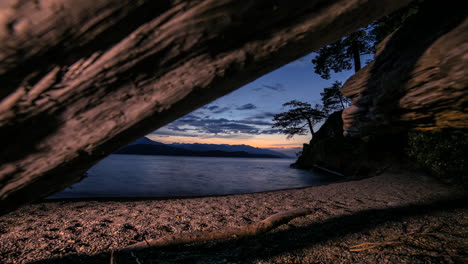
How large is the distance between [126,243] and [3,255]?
5.15 ft

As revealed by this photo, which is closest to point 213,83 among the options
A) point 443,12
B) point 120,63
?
point 120,63

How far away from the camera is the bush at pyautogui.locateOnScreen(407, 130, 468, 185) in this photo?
17.6 feet

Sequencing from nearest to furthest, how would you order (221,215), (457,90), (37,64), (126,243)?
(37,64)
(457,90)
(126,243)
(221,215)

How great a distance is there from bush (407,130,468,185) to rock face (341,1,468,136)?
4887mm

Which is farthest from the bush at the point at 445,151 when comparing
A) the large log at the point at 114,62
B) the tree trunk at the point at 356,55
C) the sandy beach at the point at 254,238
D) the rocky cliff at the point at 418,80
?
the tree trunk at the point at 356,55

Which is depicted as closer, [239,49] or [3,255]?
[239,49]

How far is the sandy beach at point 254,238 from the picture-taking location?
2547 millimetres

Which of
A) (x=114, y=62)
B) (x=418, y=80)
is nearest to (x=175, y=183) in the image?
(x=418, y=80)

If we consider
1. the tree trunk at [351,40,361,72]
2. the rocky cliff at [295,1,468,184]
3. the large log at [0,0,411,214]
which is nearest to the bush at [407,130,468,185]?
the rocky cliff at [295,1,468,184]

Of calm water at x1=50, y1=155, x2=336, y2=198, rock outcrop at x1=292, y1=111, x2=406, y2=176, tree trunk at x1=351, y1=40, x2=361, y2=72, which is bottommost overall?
calm water at x1=50, y1=155, x2=336, y2=198

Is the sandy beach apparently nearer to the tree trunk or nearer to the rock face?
the rock face

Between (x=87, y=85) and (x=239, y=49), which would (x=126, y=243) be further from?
(x=239, y=49)

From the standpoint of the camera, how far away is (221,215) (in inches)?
179

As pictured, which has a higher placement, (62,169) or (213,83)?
(213,83)
